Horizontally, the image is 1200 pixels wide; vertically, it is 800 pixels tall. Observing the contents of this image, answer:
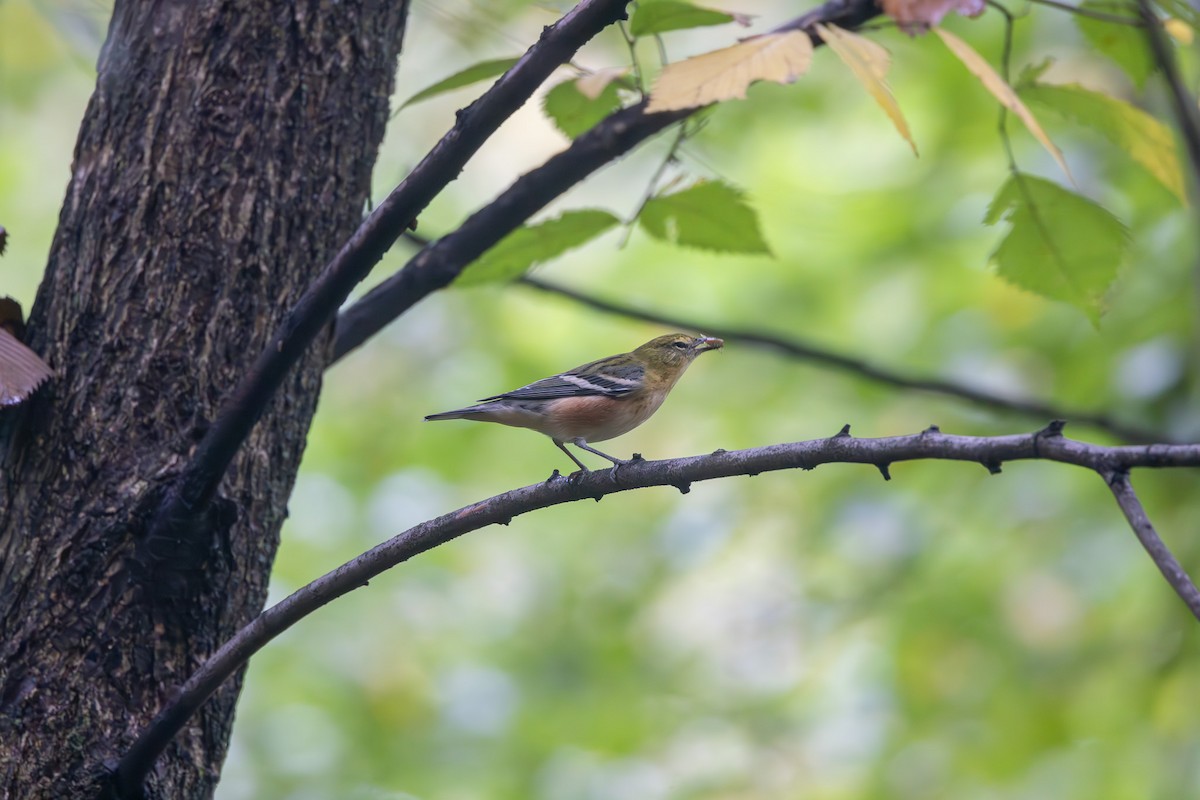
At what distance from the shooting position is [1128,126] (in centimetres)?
253

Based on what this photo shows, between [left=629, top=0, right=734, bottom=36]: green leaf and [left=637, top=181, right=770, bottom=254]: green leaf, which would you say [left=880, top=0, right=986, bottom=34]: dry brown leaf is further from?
[left=637, top=181, right=770, bottom=254]: green leaf

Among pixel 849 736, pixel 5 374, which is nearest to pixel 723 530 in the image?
pixel 849 736

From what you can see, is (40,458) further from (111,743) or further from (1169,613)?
(1169,613)

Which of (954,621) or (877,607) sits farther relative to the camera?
(877,607)

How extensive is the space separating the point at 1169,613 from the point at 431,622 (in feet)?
14.2

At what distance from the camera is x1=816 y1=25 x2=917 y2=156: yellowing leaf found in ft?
6.32

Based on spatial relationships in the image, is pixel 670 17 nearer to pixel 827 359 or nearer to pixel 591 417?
pixel 827 359

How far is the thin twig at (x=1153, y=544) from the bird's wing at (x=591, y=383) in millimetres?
2854

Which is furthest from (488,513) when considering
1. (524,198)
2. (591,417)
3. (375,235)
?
(591,417)

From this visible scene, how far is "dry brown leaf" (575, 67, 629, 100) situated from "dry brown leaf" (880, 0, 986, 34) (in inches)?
24.7

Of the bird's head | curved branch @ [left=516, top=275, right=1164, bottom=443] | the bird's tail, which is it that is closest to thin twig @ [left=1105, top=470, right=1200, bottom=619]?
curved branch @ [left=516, top=275, right=1164, bottom=443]

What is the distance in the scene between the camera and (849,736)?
5215 millimetres

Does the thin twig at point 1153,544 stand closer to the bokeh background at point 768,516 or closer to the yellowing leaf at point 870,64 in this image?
the yellowing leaf at point 870,64

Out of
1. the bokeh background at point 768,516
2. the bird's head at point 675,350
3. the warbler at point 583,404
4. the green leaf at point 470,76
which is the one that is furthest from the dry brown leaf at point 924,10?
the bird's head at point 675,350
